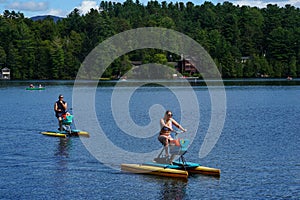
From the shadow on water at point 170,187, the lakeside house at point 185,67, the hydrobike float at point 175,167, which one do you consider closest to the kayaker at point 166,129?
the hydrobike float at point 175,167

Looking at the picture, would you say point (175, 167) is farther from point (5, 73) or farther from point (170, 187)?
point (5, 73)

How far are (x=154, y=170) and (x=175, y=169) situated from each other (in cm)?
90

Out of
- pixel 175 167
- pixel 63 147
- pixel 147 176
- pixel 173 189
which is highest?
pixel 175 167

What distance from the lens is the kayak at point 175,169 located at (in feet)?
81.3

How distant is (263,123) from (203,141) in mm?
12469

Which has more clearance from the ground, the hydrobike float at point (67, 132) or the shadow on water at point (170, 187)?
the hydrobike float at point (67, 132)

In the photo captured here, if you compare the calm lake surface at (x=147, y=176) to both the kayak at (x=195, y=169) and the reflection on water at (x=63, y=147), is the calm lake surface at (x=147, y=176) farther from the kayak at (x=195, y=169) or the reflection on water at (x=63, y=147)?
the kayak at (x=195, y=169)

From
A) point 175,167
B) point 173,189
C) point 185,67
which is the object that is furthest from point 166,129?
point 185,67

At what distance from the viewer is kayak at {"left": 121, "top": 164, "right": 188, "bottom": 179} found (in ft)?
80.8

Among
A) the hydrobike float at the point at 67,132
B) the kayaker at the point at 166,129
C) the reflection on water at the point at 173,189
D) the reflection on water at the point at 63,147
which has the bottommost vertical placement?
the reflection on water at the point at 173,189

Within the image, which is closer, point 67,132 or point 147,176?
point 147,176

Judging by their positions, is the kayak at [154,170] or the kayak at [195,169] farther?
the kayak at [195,169]

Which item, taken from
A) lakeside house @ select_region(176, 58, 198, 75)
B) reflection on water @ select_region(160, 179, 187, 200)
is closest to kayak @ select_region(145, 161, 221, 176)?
reflection on water @ select_region(160, 179, 187, 200)

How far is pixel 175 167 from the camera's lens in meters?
25.3
